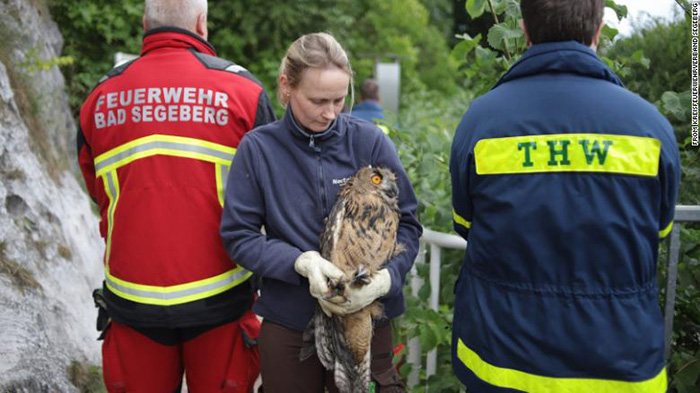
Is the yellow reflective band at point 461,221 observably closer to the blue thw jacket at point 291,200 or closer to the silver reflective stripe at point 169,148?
the blue thw jacket at point 291,200

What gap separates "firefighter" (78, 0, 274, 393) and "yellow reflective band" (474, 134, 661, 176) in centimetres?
103

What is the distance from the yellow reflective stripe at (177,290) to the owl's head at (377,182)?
65cm

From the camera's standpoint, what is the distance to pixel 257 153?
2.01m

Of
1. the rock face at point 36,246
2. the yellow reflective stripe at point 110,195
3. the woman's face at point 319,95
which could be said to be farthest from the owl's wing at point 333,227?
the rock face at point 36,246

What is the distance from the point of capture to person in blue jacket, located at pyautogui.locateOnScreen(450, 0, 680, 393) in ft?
5.08

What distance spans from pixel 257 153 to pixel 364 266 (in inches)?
20.7

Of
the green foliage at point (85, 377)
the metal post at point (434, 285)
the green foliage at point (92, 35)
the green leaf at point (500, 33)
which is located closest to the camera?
the green leaf at point (500, 33)

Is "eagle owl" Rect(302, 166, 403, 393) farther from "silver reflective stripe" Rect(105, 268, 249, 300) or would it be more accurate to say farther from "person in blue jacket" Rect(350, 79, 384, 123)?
"person in blue jacket" Rect(350, 79, 384, 123)

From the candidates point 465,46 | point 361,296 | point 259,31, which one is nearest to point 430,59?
point 259,31

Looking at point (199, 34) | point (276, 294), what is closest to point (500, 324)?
point (276, 294)

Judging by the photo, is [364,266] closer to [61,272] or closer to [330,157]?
[330,157]

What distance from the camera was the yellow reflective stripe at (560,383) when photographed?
62.8 inches

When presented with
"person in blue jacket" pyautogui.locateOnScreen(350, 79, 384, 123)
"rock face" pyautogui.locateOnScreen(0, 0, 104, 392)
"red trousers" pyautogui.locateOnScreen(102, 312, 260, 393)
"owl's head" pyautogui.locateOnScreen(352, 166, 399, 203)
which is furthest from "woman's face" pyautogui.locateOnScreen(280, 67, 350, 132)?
"person in blue jacket" pyautogui.locateOnScreen(350, 79, 384, 123)

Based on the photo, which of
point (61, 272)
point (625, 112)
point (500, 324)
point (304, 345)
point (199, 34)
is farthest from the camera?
point (61, 272)
